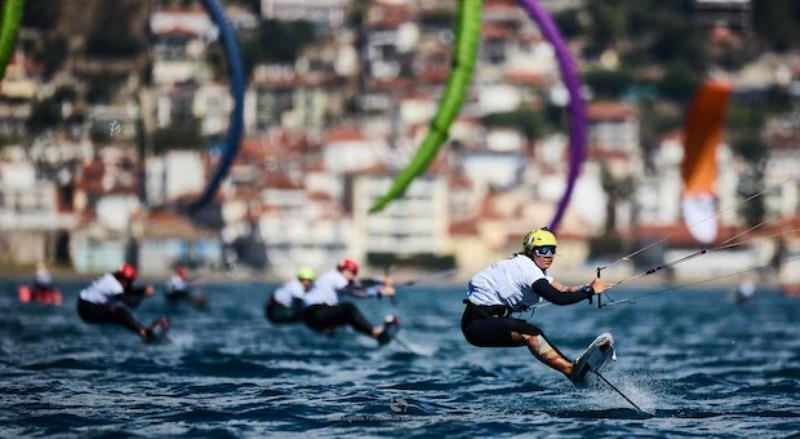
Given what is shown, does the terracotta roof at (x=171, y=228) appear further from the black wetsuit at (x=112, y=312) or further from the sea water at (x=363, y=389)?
the black wetsuit at (x=112, y=312)

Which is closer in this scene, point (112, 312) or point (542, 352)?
point (542, 352)

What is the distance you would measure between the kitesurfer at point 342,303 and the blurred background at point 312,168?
81.6m

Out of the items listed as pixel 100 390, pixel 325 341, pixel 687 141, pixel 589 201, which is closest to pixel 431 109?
pixel 589 201

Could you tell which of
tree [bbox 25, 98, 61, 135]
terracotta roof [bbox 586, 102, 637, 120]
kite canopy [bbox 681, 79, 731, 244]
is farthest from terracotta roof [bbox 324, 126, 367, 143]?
kite canopy [bbox 681, 79, 731, 244]

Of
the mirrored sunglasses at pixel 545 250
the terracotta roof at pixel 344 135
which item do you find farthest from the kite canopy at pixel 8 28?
the terracotta roof at pixel 344 135

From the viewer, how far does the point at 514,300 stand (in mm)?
17281

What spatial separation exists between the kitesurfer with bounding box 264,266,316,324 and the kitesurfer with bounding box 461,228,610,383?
12929 mm

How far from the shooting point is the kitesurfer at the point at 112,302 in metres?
27.3

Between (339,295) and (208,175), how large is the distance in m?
125

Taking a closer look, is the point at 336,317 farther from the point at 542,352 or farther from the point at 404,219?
the point at 404,219

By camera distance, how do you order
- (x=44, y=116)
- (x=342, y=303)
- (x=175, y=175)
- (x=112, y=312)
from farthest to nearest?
(x=44, y=116) → (x=175, y=175) → (x=342, y=303) → (x=112, y=312)

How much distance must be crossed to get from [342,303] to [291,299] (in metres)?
4.37

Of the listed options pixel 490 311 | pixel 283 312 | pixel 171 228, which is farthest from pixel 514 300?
pixel 171 228

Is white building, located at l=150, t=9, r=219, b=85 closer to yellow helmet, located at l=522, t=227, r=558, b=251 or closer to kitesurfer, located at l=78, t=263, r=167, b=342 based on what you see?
kitesurfer, located at l=78, t=263, r=167, b=342
